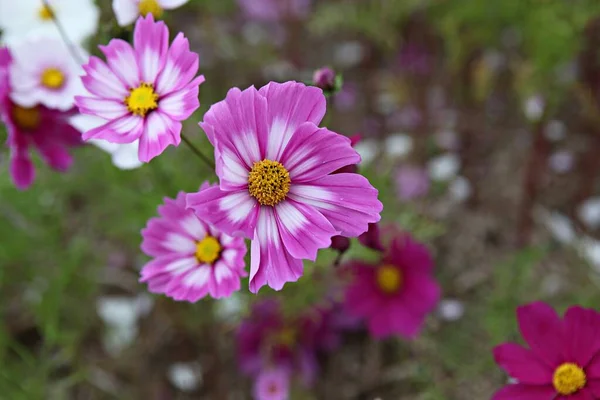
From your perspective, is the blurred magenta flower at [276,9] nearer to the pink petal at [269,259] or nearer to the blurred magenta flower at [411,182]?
the blurred magenta flower at [411,182]

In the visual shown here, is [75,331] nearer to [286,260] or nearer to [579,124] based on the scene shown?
[286,260]

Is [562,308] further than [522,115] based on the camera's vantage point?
No

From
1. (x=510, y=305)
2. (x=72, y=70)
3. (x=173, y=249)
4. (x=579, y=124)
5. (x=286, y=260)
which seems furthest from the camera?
(x=579, y=124)

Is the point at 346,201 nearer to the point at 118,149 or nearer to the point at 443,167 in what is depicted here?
the point at 118,149

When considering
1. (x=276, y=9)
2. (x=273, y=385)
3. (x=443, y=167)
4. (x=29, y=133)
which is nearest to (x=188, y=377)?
(x=273, y=385)

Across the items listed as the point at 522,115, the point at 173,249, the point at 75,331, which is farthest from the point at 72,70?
the point at 522,115

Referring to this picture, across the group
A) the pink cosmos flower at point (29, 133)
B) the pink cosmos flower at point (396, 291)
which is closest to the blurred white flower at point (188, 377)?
the pink cosmos flower at point (396, 291)

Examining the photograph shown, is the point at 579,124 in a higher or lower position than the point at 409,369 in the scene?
higher
